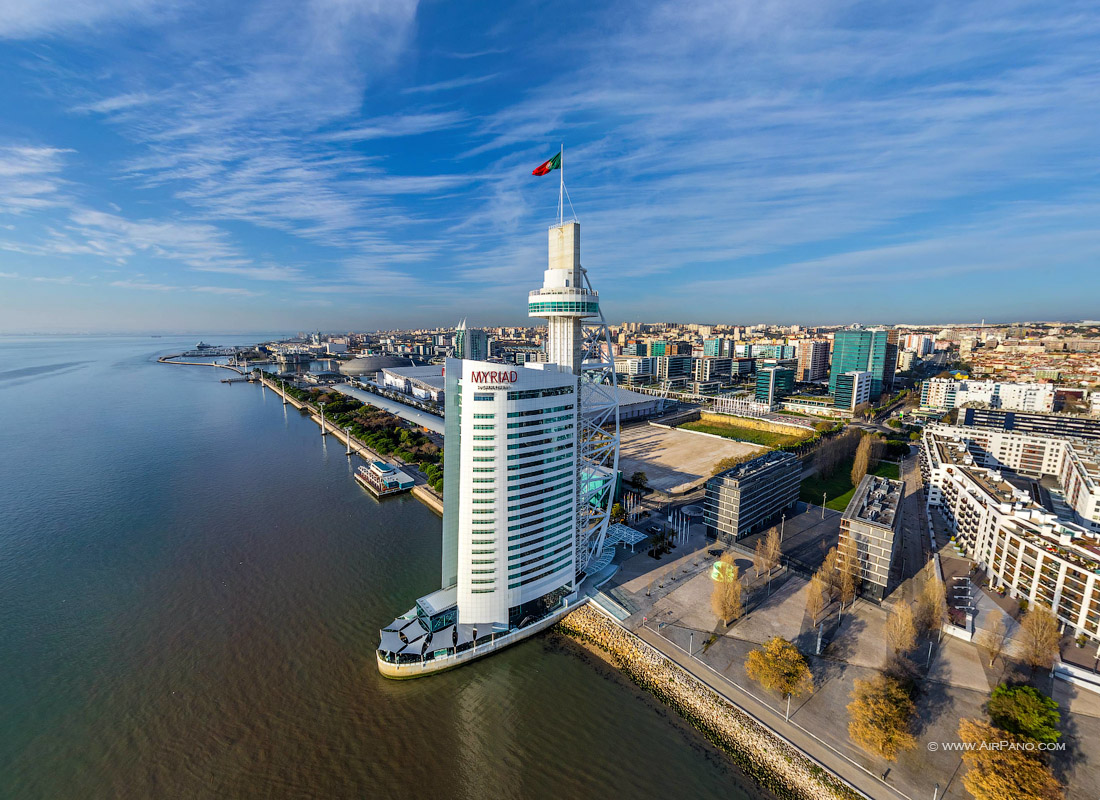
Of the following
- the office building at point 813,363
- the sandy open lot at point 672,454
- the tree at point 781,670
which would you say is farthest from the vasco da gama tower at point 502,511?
the office building at point 813,363

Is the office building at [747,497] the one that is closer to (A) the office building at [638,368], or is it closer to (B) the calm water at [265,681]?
(B) the calm water at [265,681]

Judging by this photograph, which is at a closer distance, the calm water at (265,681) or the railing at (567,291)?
the calm water at (265,681)

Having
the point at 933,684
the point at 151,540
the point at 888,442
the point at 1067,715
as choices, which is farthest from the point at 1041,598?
the point at 151,540

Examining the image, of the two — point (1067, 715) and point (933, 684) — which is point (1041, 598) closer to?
point (1067, 715)

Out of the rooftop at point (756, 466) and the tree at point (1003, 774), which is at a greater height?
the rooftop at point (756, 466)

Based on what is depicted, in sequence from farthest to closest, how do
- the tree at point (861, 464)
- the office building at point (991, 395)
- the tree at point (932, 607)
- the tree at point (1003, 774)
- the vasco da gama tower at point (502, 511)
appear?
1. the office building at point (991, 395)
2. the tree at point (861, 464)
3. the tree at point (932, 607)
4. the vasco da gama tower at point (502, 511)
5. the tree at point (1003, 774)

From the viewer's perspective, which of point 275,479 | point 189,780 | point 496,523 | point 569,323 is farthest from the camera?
point 275,479
